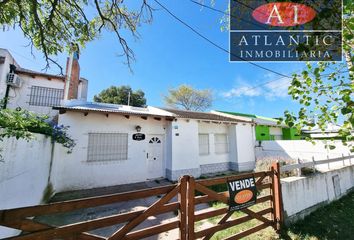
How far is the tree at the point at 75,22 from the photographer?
4348mm

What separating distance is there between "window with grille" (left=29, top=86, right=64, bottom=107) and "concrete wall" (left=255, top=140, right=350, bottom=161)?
1503 centimetres

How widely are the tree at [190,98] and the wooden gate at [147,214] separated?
25285 millimetres

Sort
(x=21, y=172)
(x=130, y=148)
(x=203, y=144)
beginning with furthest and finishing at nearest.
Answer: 1. (x=203, y=144)
2. (x=130, y=148)
3. (x=21, y=172)

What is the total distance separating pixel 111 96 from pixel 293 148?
22.4 m

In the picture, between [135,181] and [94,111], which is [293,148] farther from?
[94,111]

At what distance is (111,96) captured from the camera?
25016 mm

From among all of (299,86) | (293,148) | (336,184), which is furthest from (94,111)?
(293,148)

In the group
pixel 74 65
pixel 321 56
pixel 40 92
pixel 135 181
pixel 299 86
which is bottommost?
pixel 135 181

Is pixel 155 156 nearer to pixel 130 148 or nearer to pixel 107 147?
pixel 130 148

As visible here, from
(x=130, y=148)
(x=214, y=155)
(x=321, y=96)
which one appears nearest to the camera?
(x=321, y=96)

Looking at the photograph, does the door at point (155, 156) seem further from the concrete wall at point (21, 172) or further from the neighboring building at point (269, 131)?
the neighboring building at point (269, 131)

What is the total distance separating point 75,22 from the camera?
4684 mm

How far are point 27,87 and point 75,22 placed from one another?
10.5m

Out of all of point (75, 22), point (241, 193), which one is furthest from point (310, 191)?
point (75, 22)
